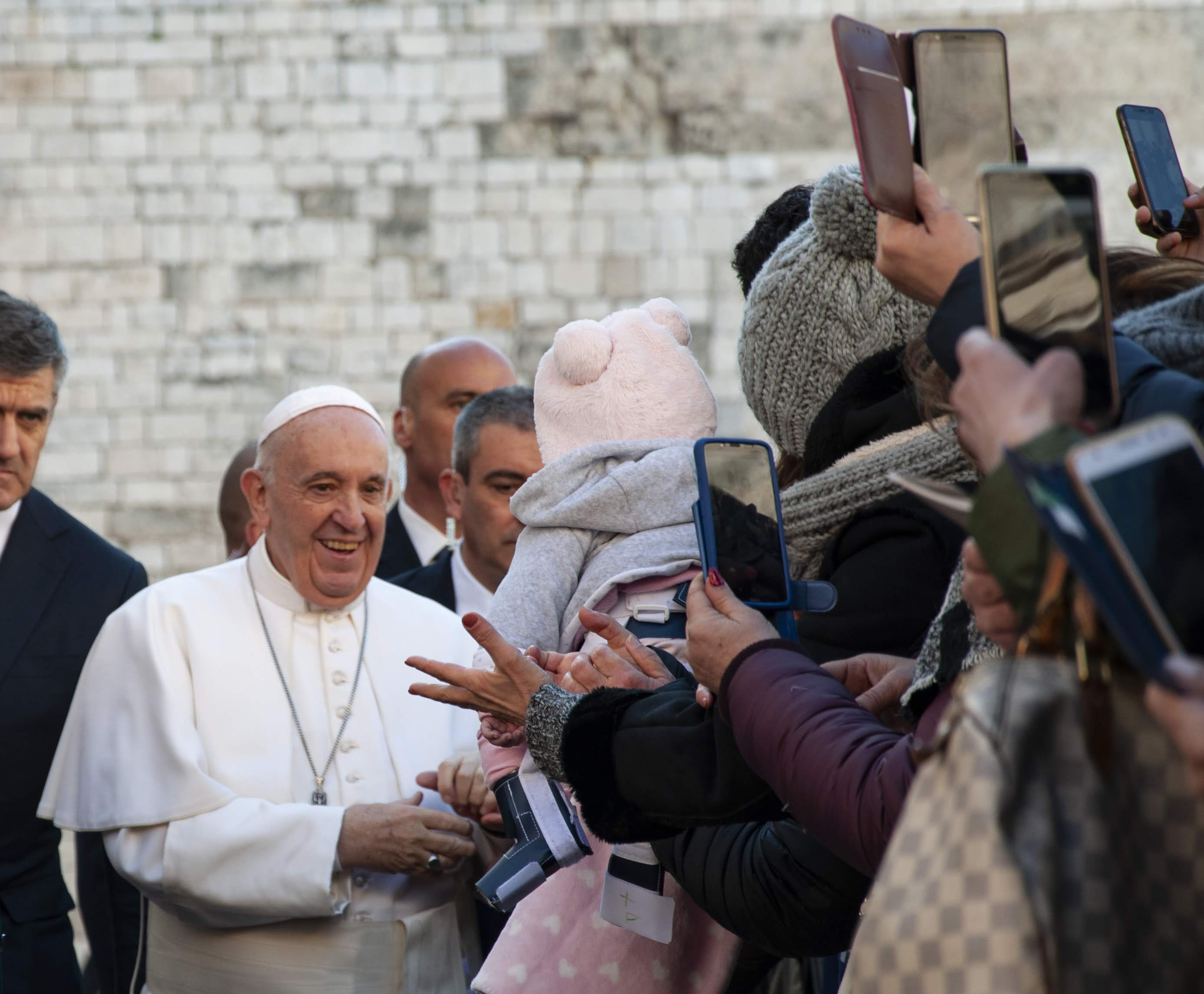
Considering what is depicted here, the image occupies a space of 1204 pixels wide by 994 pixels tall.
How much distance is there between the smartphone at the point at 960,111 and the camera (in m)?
1.77

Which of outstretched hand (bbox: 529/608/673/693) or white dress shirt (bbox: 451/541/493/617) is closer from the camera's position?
outstretched hand (bbox: 529/608/673/693)

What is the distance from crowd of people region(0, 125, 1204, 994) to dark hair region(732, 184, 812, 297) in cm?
1

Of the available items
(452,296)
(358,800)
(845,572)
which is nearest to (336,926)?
(358,800)

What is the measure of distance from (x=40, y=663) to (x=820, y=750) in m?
2.90

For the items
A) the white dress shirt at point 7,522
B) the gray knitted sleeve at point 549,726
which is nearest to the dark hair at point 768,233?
the gray knitted sleeve at point 549,726

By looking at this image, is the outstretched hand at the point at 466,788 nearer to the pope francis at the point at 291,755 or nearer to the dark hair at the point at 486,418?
the pope francis at the point at 291,755

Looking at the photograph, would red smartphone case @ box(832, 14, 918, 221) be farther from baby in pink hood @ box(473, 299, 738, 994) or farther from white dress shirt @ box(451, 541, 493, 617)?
white dress shirt @ box(451, 541, 493, 617)

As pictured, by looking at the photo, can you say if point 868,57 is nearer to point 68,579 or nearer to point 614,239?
point 68,579

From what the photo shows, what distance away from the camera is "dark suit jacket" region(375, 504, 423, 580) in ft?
18.4

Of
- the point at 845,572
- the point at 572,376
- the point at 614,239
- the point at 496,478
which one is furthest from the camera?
the point at 614,239

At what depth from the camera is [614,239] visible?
12.6 m

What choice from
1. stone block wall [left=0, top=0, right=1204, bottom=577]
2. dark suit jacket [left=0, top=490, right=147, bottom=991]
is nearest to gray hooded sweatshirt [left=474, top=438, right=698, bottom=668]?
dark suit jacket [left=0, top=490, right=147, bottom=991]

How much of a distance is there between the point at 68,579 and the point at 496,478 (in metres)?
1.39

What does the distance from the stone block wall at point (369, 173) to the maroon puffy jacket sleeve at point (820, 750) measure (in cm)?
1066
